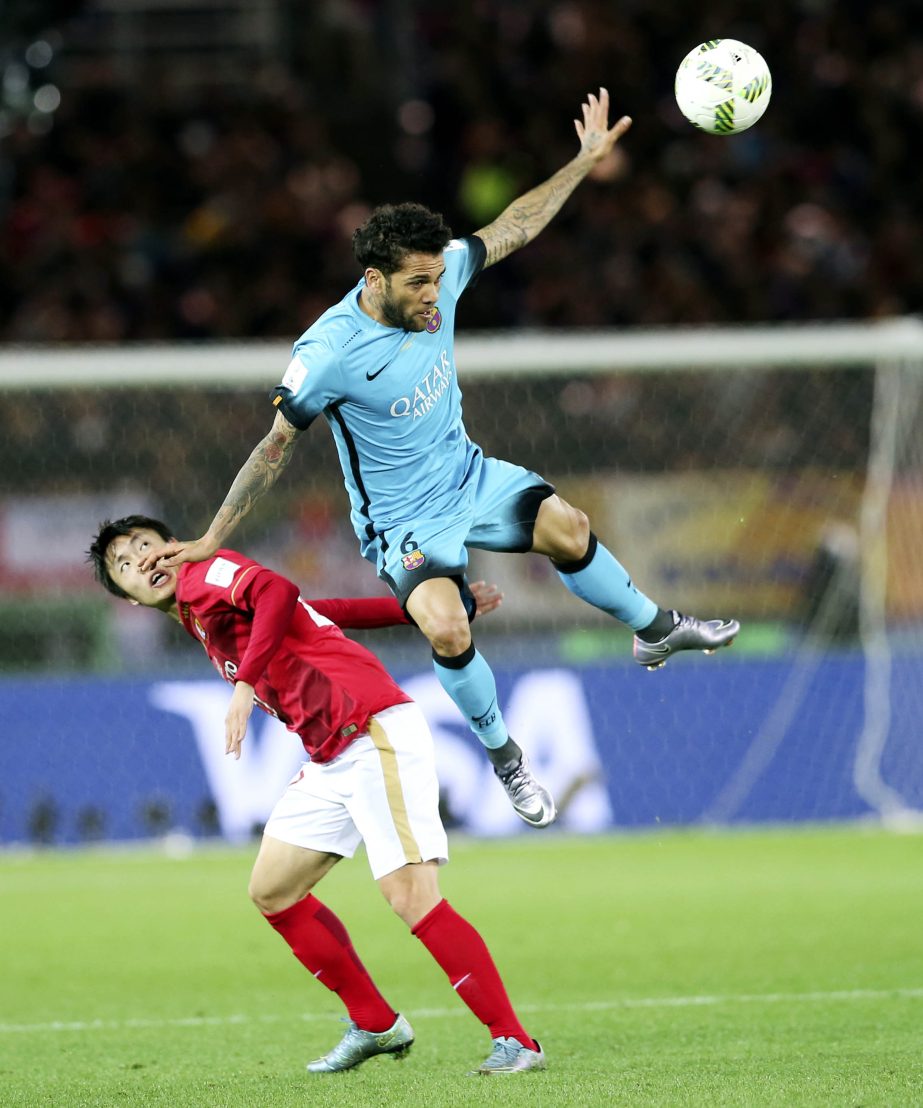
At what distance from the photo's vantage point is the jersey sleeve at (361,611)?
6.23 metres

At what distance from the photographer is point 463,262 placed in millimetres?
6445

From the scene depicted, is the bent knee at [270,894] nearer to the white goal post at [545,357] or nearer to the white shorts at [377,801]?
the white shorts at [377,801]

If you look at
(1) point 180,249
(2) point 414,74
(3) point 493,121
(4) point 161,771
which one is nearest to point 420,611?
(4) point 161,771

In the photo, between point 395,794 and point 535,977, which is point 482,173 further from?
point 395,794

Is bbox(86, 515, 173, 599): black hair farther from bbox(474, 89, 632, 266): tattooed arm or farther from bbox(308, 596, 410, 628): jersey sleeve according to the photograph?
bbox(474, 89, 632, 266): tattooed arm

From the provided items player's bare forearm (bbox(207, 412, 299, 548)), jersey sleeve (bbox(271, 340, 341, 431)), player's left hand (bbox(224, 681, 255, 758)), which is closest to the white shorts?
player's left hand (bbox(224, 681, 255, 758))

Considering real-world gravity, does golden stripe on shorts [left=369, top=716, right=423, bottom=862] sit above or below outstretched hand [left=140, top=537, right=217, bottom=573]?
below

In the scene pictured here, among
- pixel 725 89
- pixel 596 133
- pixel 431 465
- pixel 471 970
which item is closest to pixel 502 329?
pixel 596 133

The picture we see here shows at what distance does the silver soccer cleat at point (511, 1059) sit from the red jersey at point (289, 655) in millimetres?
1057

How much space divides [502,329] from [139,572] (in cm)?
1133

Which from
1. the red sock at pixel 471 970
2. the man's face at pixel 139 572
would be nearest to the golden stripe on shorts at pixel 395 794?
the red sock at pixel 471 970

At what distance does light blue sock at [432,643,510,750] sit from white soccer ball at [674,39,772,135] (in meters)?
2.05

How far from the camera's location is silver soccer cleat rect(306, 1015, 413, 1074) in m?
5.90

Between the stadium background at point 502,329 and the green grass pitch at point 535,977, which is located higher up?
the stadium background at point 502,329
